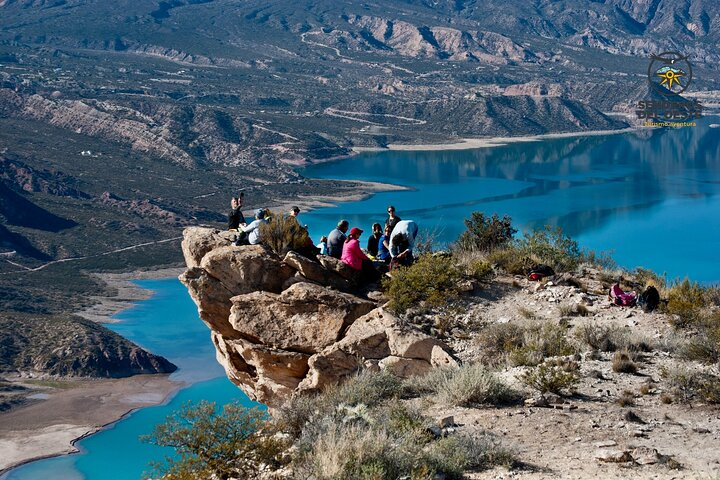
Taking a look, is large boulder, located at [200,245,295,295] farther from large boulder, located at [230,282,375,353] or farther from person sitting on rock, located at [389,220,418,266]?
person sitting on rock, located at [389,220,418,266]

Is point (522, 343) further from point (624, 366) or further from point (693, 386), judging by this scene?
point (693, 386)

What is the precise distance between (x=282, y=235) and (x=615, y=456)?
25.0ft

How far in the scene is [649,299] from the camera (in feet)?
46.6

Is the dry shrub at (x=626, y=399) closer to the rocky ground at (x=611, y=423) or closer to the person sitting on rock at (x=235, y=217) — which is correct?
the rocky ground at (x=611, y=423)

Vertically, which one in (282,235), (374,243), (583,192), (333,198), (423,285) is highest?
(282,235)

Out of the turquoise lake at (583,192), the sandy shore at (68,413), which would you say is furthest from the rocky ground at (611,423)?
the turquoise lake at (583,192)

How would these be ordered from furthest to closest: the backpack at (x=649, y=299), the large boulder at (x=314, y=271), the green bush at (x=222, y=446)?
the large boulder at (x=314, y=271) < the backpack at (x=649, y=299) < the green bush at (x=222, y=446)

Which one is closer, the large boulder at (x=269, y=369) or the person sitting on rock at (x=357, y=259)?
the large boulder at (x=269, y=369)

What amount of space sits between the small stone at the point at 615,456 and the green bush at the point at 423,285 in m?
5.65

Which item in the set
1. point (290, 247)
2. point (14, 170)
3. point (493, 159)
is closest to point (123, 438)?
point (290, 247)

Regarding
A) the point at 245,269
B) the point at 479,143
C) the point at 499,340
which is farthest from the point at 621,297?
the point at 479,143

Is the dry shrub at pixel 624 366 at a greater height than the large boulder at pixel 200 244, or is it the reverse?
the large boulder at pixel 200 244

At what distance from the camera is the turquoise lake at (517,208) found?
38938 millimetres

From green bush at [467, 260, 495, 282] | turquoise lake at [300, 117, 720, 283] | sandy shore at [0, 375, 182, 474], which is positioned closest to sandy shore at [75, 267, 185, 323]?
sandy shore at [0, 375, 182, 474]
